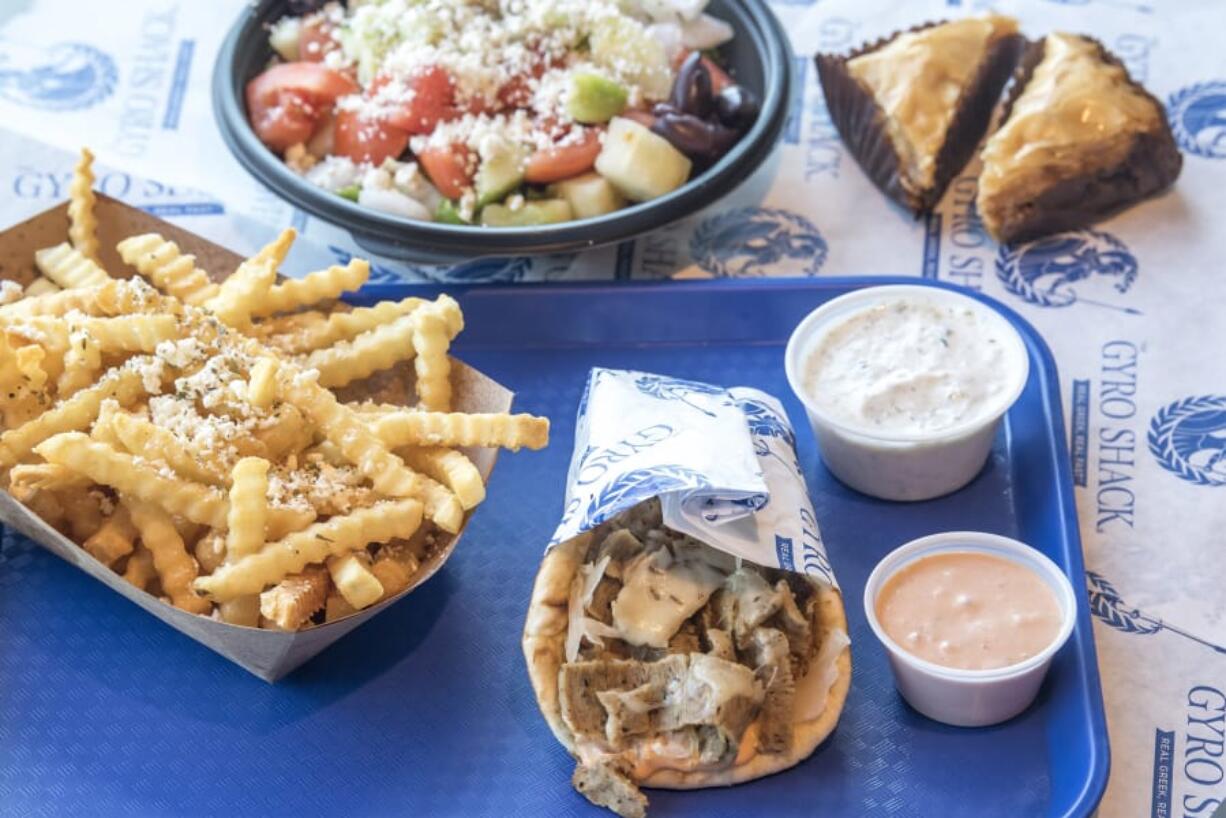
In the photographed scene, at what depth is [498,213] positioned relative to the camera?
3.49 meters

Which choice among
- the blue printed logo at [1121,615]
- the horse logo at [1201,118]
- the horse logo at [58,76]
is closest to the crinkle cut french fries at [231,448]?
the blue printed logo at [1121,615]

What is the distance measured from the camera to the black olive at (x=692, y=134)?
11.4 ft

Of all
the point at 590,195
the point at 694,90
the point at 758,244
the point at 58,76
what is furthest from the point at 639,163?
the point at 58,76

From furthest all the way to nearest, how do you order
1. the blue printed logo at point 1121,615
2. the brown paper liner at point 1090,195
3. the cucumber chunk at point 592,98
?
the brown paper liner at point 1090,195, the cucumber chunk at point 592,98, the blue printed logo at point 1121,615

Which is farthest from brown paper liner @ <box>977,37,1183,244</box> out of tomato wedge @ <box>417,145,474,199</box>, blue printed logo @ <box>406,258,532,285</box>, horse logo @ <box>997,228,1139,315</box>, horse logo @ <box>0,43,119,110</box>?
horse logo @ <box>0,43,119,110</box>

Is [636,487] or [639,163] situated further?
[639,163]

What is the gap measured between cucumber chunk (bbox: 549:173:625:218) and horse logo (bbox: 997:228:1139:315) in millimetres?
1022

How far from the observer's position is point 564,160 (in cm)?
350

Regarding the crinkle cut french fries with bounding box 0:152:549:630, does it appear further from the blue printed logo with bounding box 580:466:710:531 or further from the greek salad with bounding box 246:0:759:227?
the greek salad with bounding box 246:0:759:227

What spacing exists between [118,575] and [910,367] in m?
1.60

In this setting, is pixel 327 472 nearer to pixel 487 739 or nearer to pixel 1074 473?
pixel 487 739

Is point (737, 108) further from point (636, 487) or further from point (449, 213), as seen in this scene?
point (636, 487)

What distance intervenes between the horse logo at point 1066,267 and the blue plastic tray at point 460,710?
0.47 m

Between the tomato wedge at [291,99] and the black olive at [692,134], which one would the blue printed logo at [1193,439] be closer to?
the black olive at [692,134]
